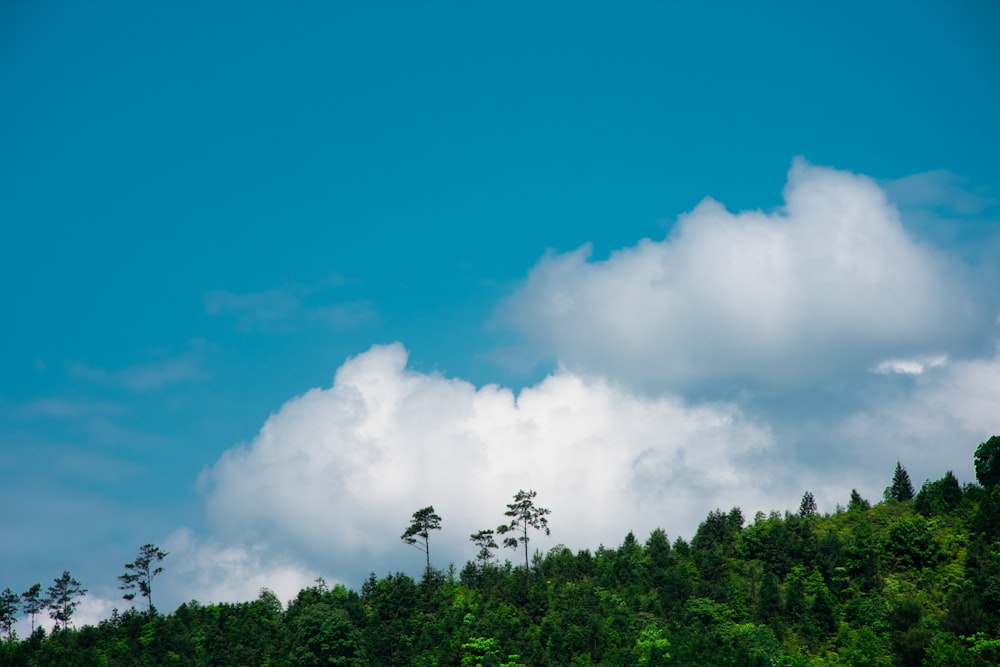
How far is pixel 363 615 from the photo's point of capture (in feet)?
282

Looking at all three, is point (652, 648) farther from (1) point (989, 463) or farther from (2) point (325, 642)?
(1) point (989, 463)

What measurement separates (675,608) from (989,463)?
36.8m

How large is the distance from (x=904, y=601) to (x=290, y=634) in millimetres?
50502

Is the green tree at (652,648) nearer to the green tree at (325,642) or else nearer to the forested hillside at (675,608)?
the forested hillside at (675,608)

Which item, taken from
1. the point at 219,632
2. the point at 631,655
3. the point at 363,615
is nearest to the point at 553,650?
the point at 631,655

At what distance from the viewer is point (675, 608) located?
75.9m

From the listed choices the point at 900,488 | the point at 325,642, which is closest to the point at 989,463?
the point at 900,488

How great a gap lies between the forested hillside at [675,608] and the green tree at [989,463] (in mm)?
149

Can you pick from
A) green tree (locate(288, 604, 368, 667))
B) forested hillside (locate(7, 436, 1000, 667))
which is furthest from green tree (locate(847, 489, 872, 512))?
green tree (locate(288, 604, 368, 667))

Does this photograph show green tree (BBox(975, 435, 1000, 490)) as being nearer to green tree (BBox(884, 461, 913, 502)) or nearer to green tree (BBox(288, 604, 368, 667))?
green tree (BBox(884, 461, 913, 502))

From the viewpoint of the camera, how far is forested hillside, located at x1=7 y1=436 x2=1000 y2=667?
6656 cm

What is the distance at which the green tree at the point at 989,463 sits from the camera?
90188mm

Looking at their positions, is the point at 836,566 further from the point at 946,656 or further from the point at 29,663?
the point at 29,663

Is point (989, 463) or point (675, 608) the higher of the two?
point (989, 463)
